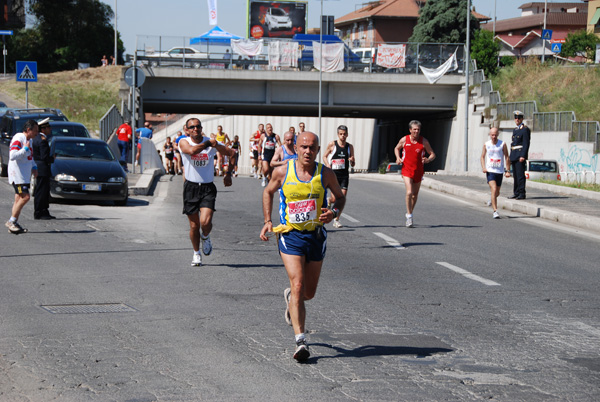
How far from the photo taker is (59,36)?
81.6 metres

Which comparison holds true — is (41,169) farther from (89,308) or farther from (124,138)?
(124,138)

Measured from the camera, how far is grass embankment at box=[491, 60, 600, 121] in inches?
1657

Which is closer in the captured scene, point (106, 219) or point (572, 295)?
point (572, 295)

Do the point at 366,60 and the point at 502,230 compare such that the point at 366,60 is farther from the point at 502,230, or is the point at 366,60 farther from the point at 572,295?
the point at 572,295

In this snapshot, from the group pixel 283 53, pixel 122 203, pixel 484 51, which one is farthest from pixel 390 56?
pixel 122 203

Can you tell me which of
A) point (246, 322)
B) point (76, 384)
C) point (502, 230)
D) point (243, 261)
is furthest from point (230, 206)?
point (76, 384)

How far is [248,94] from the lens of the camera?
48531 mm

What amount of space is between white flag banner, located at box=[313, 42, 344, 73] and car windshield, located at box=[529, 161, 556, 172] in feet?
52.0

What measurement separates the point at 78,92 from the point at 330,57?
19.0m

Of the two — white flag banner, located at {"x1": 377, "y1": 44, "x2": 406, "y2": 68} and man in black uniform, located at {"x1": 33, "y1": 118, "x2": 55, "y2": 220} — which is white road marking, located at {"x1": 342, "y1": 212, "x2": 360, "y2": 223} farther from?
white flag banner, located at {"x1": 377, "y1": 44, "x2": 406, "y2": 68}

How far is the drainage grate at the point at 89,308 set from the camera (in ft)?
27.1

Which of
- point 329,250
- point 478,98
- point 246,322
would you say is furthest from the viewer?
point 478,98

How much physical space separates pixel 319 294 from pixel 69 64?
76.8 metres

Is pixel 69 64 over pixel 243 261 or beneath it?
over
